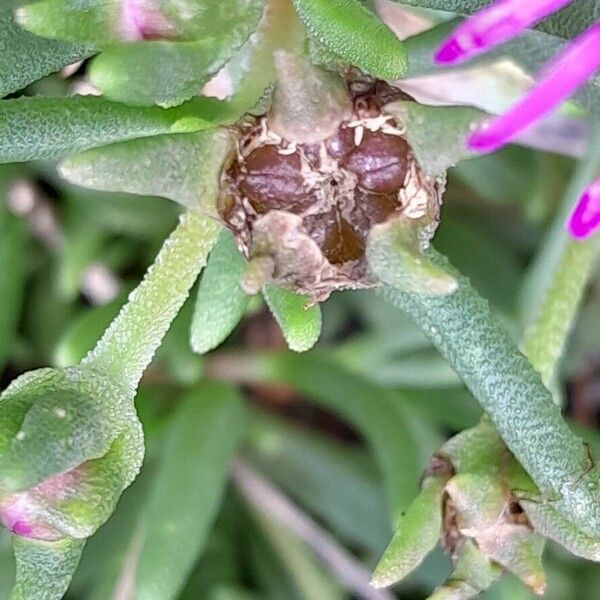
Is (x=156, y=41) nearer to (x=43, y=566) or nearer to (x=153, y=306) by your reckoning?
(x=153, y=306)

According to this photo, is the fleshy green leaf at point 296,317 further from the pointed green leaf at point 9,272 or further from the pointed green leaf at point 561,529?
the pointed green leaf at point 9,272

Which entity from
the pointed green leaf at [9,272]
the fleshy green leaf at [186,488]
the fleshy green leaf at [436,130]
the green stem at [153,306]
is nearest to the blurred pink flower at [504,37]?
the fleshy green leaf at [436,130]

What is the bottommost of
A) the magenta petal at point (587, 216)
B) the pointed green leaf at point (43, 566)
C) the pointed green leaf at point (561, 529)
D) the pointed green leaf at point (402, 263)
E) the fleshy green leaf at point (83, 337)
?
the fleshy green leaf at point (83, 337)

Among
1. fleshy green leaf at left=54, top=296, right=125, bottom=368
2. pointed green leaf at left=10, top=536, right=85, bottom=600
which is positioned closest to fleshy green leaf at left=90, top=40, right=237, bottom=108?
pointed green leaf at left=10, top=536, right=85, bottom=600

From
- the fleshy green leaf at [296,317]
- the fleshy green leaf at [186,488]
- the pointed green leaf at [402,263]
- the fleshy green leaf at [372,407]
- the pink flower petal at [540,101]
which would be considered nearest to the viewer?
the pink flower petal at [540,101]

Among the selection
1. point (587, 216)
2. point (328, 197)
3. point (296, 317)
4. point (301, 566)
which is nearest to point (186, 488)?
point (301, 566)

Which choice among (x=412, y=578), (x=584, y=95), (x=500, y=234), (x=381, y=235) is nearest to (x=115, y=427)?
(x=381, y=235)

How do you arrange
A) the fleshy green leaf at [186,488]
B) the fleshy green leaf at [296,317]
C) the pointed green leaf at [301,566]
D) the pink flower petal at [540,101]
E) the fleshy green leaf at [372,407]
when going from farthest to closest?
the pointed green leaf at [301,566]
the fleshy green leaf at [372,407]
the fleshy green leaf at [186,488]
the fleshy green leaf at [296,317]
the pink flower petal at [540,101]

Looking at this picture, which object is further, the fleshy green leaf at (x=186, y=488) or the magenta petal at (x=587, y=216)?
the fleshy green leaf at (x=186, y=488)
